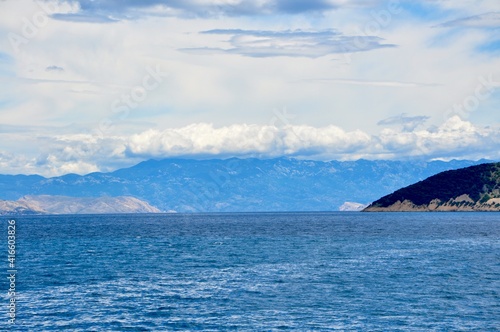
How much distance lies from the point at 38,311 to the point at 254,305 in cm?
2293

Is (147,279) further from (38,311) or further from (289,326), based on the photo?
(289,326)

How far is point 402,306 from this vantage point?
71.4m

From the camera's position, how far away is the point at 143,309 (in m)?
70.2

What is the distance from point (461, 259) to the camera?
12000cm

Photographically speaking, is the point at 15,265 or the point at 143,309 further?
the point at 15,265

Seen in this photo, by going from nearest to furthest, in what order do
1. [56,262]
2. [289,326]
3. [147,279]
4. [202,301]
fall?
1. [289,326]
2. [202,301]
3. [147,279]
4. [56,262]

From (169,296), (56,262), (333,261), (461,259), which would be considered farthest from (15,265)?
(461,259)

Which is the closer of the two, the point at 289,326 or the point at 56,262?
the point at 289,326

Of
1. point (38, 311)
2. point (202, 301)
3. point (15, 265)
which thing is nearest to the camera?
point (38, 311)

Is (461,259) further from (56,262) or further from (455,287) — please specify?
(56,262)

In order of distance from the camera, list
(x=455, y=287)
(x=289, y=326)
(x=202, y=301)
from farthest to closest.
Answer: (x=455, y=287) → (x=202, y=301) → (x=289, y=326)

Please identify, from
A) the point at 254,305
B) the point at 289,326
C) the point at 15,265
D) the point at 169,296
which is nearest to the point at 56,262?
the point at 15,265

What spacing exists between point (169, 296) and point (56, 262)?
48285 millimetres

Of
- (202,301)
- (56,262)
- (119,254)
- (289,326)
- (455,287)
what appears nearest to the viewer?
(289,326)
